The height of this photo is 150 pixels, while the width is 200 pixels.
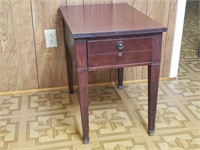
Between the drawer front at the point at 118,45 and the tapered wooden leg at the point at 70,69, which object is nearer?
the drawer front at the point at 118,45

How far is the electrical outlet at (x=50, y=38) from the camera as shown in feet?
5.91

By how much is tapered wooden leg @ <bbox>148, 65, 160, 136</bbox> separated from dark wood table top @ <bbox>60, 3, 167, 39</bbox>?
0.66ft

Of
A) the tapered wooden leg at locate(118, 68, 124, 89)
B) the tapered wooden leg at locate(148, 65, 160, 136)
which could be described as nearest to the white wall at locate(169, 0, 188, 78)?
the tapered wooden leg at locate(118, 68, 124, 89)

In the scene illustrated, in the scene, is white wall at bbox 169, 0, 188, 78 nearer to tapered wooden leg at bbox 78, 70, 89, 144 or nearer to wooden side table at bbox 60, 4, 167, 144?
wooden side table at bbox 60, 4, 167, 144

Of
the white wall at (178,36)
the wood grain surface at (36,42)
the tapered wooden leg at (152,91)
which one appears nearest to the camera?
the tapered wooden leg at (152,91)

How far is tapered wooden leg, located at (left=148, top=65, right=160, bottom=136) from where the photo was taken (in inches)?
54.0

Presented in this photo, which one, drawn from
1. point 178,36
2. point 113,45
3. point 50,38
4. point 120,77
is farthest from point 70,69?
point 178,36

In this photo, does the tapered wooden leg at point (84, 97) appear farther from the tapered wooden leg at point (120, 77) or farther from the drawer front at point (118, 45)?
the tapered wooden leg at point (120, 77)

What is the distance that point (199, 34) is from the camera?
315 centimetres

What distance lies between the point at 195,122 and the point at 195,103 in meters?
0.23

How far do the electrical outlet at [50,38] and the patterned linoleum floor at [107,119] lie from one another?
1.11 feet

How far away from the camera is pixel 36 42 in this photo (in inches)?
71.4

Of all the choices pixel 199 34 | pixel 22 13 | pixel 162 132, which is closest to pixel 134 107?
pixel 162 132

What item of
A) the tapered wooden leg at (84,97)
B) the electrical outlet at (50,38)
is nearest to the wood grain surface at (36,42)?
the electrical outlet at (50,38)
